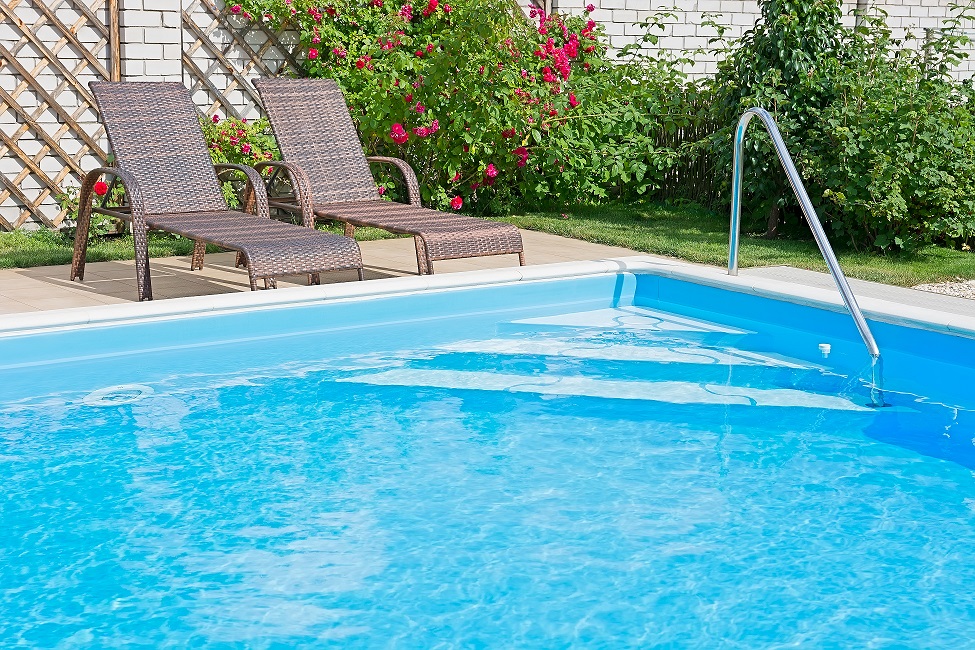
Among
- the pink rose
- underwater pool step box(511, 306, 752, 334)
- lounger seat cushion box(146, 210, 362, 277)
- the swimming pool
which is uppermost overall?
the pink rose

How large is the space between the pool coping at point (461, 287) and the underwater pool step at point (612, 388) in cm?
53

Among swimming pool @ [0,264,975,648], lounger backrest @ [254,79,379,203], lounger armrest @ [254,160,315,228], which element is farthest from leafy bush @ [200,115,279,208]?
swimming pool @ [0,264,975,648]

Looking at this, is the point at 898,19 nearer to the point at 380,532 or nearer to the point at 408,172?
the point at 408,172

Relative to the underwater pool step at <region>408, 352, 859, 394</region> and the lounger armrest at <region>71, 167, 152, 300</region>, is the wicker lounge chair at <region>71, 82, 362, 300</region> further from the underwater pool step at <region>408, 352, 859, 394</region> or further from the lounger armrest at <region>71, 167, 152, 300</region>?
the underwater pool step at <region>408, 352, 859, 394</region>

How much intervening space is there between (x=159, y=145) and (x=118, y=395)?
2.06 m

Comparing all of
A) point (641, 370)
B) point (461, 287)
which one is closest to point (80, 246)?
point (461, 287)

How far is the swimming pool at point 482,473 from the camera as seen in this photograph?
9.45 feet

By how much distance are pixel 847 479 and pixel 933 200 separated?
3.23m

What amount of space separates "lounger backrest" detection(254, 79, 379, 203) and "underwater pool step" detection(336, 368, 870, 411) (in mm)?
2045

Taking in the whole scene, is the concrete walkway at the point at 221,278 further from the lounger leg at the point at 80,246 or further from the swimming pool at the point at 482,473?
the swimming pool at the point at 482,473

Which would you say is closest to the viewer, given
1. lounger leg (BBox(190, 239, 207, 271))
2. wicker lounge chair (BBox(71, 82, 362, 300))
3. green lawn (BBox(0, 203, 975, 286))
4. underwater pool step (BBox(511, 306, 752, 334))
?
wicker lounge chair (BBox(71, 82, 362, 300))

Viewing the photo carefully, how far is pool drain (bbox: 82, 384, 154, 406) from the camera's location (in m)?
4.33

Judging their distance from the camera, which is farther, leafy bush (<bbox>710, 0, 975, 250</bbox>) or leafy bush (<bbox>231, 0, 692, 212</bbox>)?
leafy bush (<bbox>231, 0, 692, 212</bbox>)

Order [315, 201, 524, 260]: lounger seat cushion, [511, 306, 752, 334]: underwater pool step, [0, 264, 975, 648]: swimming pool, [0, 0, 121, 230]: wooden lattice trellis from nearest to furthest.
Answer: [0, 264, 975, 648]: swimming pool, [511, 306, 752, 334]: underwater pool step, [315, 201, 524, 260]: lounger seat cushion, [0, 0, 121, 230]: wooden lattice trellis
